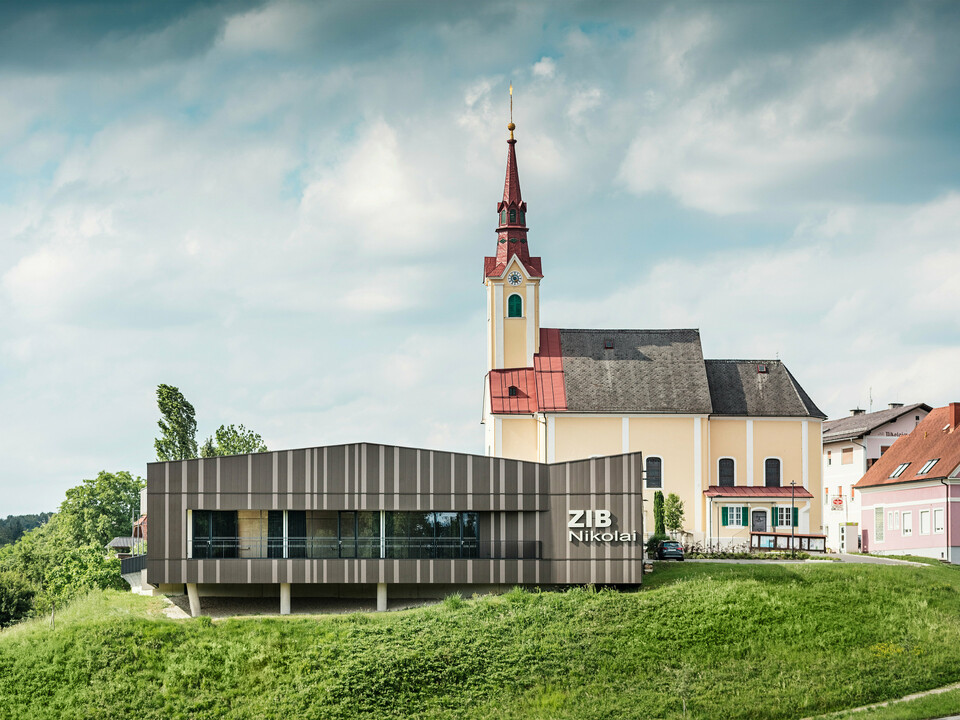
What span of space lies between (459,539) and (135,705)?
12.7 m

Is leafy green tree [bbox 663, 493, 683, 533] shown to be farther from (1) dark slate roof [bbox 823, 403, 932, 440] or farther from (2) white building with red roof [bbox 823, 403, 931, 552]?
(1) dark slate roof [bbox 823, 403, 932, 440]

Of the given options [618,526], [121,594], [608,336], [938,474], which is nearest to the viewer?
[618,526]

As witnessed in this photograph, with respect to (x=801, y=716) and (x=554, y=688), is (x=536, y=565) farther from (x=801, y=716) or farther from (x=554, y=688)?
(x=801, y=716)

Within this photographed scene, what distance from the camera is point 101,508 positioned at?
3674 inches

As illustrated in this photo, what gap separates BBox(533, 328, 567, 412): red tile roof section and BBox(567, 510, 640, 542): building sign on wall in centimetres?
2103

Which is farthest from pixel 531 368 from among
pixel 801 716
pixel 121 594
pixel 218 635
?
pixel 801 716

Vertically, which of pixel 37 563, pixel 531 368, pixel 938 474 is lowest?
pixel 37 563

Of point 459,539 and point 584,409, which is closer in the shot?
point 459,539

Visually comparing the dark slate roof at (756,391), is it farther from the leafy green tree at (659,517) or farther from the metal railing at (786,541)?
the leafy green tree at (659,517)

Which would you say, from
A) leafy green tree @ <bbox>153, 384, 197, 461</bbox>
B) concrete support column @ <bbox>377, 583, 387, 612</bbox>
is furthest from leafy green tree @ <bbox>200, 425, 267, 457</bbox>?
concrete support column @ <bbox>377, 583, 387, 612</bbox>

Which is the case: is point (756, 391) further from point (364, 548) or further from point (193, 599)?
point (193, 599)

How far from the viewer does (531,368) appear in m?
65.6

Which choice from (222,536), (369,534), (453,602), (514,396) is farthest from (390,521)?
(514,396)

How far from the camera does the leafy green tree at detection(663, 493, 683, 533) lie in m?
58.4
